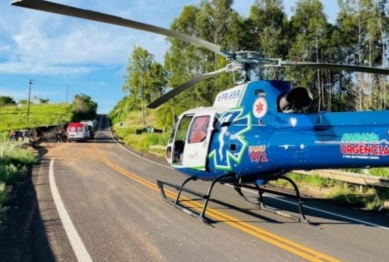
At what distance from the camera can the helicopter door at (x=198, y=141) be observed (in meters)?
8.80

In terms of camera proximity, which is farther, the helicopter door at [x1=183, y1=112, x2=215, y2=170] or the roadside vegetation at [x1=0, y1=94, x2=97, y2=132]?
the roadside vegetation at [x1=0, y1=94, x2=97, y2=132]

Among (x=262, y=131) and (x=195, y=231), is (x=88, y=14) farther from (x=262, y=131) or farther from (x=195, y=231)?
(x=195, y=231)

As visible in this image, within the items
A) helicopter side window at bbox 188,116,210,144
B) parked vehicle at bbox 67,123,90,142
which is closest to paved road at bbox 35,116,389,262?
helicopter side window at bbox 188,116,210,144

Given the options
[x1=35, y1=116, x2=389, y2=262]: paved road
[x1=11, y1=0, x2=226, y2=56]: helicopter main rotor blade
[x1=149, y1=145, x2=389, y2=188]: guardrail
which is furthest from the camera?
[x1=149, y1=145, x2=389, y2=188]: guardrail

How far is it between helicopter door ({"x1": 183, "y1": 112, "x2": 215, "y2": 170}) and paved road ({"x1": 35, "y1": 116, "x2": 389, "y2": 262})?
114cm

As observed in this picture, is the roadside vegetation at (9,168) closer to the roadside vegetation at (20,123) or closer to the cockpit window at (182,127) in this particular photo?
the roadside vegetation at (20,123)

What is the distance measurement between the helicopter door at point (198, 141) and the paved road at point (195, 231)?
1140 millimetres

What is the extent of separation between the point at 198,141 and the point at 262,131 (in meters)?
1.85

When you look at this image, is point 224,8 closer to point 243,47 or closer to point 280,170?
point 243,47

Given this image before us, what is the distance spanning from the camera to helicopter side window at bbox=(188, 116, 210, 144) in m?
8.95

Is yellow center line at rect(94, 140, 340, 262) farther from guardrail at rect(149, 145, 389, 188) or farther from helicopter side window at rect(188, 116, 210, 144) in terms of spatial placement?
guardrail at rect(149, 145, 389, 188)

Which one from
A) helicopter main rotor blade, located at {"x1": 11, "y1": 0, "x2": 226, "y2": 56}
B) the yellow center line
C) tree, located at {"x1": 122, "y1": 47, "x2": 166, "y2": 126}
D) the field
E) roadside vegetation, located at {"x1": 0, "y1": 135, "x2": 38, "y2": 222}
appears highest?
tree, located at {"x1": 122, "y1": 47, "x2": 166, "y2": 126}

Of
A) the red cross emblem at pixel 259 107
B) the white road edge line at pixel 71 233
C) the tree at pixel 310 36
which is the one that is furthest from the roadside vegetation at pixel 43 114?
the red cross emblem at pixel 259 107

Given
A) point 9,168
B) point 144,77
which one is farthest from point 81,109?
point 9,168
